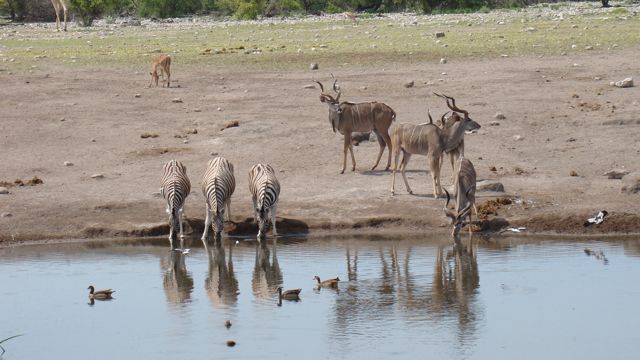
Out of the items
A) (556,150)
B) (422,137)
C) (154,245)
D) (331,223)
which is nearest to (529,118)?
(556,150)

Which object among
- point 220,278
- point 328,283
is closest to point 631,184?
point 328,283

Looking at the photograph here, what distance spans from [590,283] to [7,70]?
61.4 ft

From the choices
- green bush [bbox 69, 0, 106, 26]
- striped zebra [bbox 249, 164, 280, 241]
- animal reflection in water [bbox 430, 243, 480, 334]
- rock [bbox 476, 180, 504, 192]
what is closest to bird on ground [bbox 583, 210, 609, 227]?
rock [bbox 476, 180, 504, 192]

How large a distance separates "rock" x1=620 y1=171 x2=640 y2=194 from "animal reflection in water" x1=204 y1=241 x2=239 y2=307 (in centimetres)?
547

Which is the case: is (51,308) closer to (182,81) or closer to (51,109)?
(51,109)

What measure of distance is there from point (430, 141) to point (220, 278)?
4561 mm

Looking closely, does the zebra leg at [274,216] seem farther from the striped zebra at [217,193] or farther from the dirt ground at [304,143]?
the striped zebra at [217,193]

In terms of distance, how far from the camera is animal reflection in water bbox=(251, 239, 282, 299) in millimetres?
12995

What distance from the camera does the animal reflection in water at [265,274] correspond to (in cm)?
1300

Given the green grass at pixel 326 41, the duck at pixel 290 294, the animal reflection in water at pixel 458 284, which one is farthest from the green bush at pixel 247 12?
the duck at pixel 290 294

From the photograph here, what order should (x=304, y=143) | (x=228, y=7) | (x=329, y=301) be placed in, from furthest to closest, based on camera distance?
(x=228, y=7)
(x=304, y=143)
(x=329, y=301)

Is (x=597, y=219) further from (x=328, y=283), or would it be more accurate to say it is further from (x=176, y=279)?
(x=176, y=279)

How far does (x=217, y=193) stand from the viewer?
15.3m

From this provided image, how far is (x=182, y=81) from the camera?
26.9 m
